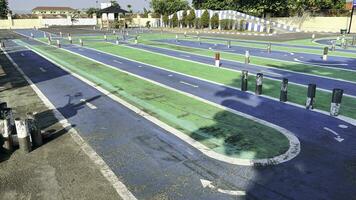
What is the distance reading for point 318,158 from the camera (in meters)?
8.10

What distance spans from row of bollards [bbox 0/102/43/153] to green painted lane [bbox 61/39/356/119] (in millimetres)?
9457

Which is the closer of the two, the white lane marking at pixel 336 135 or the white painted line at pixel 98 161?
the white painted line at pixel 98 161

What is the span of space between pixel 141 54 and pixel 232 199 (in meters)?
22.9

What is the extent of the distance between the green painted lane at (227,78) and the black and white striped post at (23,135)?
9673 millimetres

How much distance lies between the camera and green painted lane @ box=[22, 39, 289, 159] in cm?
873

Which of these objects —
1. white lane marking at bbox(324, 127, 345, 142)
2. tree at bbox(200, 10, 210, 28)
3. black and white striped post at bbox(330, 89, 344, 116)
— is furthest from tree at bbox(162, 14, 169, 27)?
white lane marking at bbox(324, 127, 345, 142)

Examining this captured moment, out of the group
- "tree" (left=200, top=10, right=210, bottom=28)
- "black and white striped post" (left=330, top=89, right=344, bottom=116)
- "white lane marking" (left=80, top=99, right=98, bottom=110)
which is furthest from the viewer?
"tree" (left=200, top=10, right=210, bottom=28)

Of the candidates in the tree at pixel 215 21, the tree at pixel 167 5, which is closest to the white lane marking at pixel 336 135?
the tree at pixel 215 21

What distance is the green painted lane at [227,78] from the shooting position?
506 inches

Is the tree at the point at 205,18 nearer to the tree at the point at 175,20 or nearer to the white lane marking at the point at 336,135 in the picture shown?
the tree at the point at 175,20

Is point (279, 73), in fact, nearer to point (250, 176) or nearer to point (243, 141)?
point (243, 141)

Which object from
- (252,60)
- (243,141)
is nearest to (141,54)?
(252,60)

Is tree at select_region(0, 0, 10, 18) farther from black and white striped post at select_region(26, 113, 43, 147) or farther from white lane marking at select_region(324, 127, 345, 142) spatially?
white lane marking at select_region(324, 127, 345, 142)

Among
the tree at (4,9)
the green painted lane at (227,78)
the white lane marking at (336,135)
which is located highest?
the tree at (4,9)
